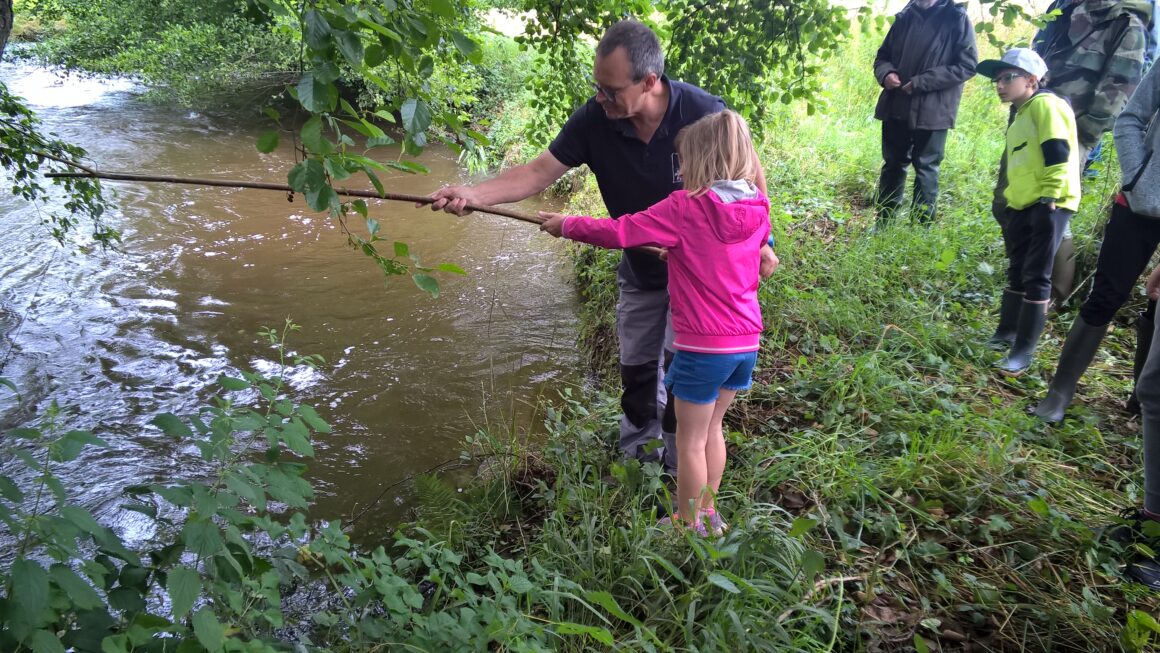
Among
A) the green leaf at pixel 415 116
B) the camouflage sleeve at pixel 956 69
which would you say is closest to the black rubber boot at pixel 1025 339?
the camouflage sleeve at pixel 956 69

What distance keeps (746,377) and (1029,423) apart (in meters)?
1.53

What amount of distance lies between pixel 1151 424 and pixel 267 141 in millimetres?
2751

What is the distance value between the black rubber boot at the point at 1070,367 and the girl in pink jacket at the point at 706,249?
1752 millimetres

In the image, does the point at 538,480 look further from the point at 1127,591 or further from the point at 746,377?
the point at 1127,591

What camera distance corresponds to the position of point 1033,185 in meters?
3.32

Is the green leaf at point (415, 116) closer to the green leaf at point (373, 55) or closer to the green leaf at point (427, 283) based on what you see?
the green leaf at point (373, 55)

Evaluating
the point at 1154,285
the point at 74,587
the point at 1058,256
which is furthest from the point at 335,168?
the point at 1058,256

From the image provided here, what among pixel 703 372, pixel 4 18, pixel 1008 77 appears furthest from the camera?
pixel 1008 77

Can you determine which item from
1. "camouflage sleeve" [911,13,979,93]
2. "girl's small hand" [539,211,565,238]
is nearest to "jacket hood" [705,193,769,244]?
"girl's small hand" [539,211,565,238]

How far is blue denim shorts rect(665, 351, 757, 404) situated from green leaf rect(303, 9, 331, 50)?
1458mm

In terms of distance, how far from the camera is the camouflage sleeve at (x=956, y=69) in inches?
173

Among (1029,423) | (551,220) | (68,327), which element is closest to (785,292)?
(1029,423)

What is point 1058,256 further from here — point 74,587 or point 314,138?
point 74,587

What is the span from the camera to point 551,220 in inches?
91.9
